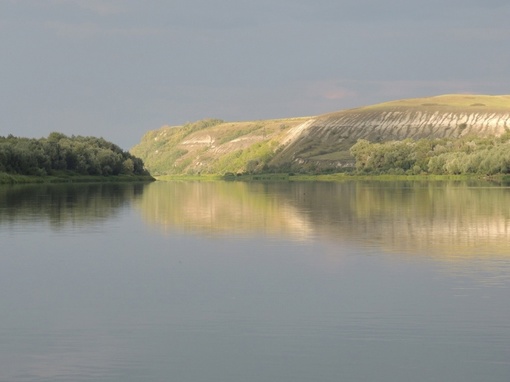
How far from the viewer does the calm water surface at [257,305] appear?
13.0 metres

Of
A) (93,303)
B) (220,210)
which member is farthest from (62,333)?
(220,210)

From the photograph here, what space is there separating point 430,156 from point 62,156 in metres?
74.2

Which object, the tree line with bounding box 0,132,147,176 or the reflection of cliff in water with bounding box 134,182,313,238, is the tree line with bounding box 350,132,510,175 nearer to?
the tree line with bounding box 0,132,147,176

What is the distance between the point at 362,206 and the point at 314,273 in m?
31.9

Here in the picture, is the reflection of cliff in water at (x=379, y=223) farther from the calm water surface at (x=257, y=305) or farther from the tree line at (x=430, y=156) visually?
the tree line at (x=430, y=156)

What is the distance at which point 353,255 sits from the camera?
1033 inches

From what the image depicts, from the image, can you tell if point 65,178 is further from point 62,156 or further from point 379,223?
point 379,223

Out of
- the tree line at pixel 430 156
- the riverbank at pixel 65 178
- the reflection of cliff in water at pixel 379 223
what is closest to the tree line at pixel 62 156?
the riverbank at pixel 65 178

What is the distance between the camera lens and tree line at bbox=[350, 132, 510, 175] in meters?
142

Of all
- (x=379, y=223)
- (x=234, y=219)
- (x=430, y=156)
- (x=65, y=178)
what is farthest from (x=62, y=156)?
(x=379, y=223)

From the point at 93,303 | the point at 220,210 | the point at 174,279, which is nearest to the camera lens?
the point at 93,303

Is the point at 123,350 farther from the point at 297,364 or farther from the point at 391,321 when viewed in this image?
the point at 391,321

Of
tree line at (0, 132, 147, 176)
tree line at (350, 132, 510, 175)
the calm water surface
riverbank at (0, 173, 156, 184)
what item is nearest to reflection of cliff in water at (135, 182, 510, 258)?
the calm water surface

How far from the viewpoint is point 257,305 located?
17672mm
